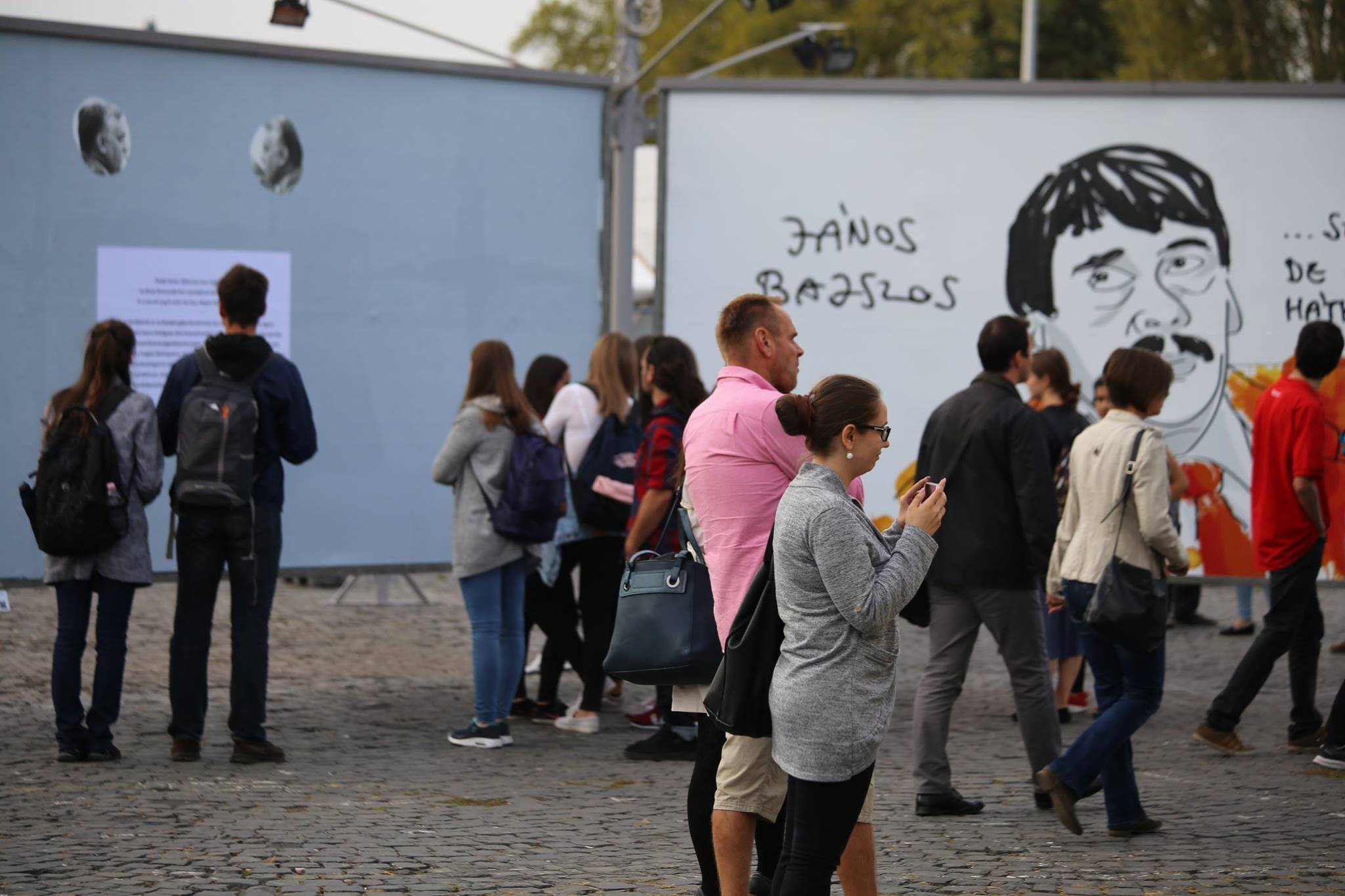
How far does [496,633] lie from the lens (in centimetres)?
743

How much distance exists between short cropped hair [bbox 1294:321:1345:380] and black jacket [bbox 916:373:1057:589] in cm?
171

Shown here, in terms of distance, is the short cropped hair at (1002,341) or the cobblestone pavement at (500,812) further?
the short cropped hair at (1002,341)

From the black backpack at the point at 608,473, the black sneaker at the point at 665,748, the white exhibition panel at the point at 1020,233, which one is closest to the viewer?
the black sneaker at the point at 665,748

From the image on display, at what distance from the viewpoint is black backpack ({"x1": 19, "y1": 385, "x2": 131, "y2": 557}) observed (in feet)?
22.0

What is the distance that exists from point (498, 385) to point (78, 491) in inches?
72.8

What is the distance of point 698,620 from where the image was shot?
467 cm

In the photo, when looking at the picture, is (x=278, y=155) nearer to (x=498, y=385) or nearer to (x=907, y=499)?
(x=498, y=385)

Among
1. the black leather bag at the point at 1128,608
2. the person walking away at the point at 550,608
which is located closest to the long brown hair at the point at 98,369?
the person walking away at the point at 550,608

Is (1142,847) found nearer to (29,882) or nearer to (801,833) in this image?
(801,833)

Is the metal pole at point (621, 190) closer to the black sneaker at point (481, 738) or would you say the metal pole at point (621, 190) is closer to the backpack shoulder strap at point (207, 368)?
the black sneaker at point (481, 738)

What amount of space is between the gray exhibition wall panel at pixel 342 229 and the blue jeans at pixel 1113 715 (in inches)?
149

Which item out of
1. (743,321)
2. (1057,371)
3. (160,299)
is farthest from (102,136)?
(1057,371)

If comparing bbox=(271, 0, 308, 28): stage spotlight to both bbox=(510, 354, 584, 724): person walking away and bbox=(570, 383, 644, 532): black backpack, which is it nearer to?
bbox=(510, 354, 584, 724): person walking away

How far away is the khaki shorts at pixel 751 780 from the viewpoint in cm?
442
